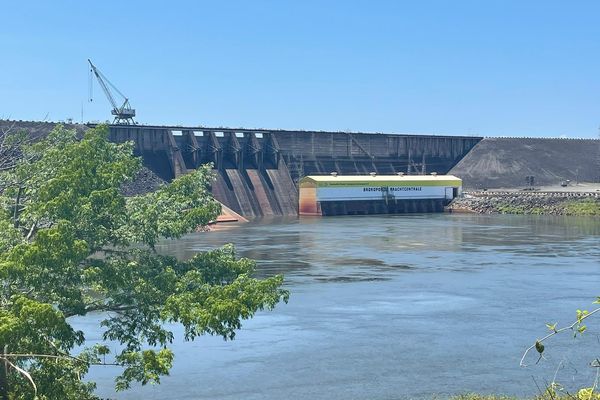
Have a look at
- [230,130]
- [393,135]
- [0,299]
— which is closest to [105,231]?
[0,299]

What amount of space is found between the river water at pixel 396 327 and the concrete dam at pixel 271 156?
3620 cm

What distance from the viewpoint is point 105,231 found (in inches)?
664

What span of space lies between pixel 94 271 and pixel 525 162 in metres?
116

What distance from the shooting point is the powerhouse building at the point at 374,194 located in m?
100

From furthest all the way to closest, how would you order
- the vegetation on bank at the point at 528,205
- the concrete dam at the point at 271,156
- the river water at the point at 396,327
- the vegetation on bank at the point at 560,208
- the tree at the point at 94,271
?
the vegetation on bank at the point at 528,205, the vegetation on bank at the point at 560,208, the concrete dam at the point at 271,156, the river water at the point at 396,327, the tree at the point at 94,271

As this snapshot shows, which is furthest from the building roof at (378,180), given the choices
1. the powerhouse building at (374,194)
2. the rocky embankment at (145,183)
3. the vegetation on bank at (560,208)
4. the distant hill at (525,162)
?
the rocky embankment at (145,183)

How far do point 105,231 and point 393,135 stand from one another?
10605cm

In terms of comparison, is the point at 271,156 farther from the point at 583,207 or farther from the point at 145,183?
the point at 583,207

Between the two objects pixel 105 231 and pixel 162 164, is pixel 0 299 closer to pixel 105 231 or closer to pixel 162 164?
pixel 105 231

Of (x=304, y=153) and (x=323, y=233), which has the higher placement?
(x=304, y=153)

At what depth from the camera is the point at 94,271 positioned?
16016 mm

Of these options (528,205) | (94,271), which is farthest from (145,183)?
(94,271)

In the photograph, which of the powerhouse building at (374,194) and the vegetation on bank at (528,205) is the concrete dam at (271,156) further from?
the vegetation on bank at (528,205)

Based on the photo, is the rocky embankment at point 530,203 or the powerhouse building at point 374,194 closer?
the powerhouse building at point 374,194
